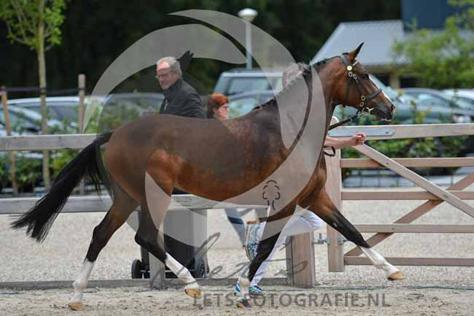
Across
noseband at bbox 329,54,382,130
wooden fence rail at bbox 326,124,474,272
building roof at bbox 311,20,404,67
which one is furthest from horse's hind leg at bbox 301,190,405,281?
building roof at bbox 311,20,404,67

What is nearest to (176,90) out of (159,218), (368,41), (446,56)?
(159,218)

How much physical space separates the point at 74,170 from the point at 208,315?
1.65 metres

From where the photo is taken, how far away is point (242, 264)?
29.5 feet

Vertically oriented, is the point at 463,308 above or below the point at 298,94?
below

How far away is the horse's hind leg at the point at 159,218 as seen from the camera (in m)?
6.88

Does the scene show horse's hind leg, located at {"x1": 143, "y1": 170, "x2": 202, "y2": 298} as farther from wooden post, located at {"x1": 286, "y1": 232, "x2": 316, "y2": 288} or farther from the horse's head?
the horse's head

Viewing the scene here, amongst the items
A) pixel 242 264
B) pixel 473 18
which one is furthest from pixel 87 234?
pixel 473 18

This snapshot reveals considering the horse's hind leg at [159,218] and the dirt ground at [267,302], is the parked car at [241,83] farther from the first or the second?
the horse's hind leg at [159,218]

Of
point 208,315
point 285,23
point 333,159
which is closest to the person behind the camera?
point 208,315

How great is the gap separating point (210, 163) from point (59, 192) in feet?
4.33

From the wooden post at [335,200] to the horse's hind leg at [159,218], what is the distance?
188 centimetres

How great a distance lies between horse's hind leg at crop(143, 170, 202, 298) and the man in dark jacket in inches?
40.4

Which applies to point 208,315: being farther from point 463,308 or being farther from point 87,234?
point 87,234

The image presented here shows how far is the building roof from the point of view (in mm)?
37094
